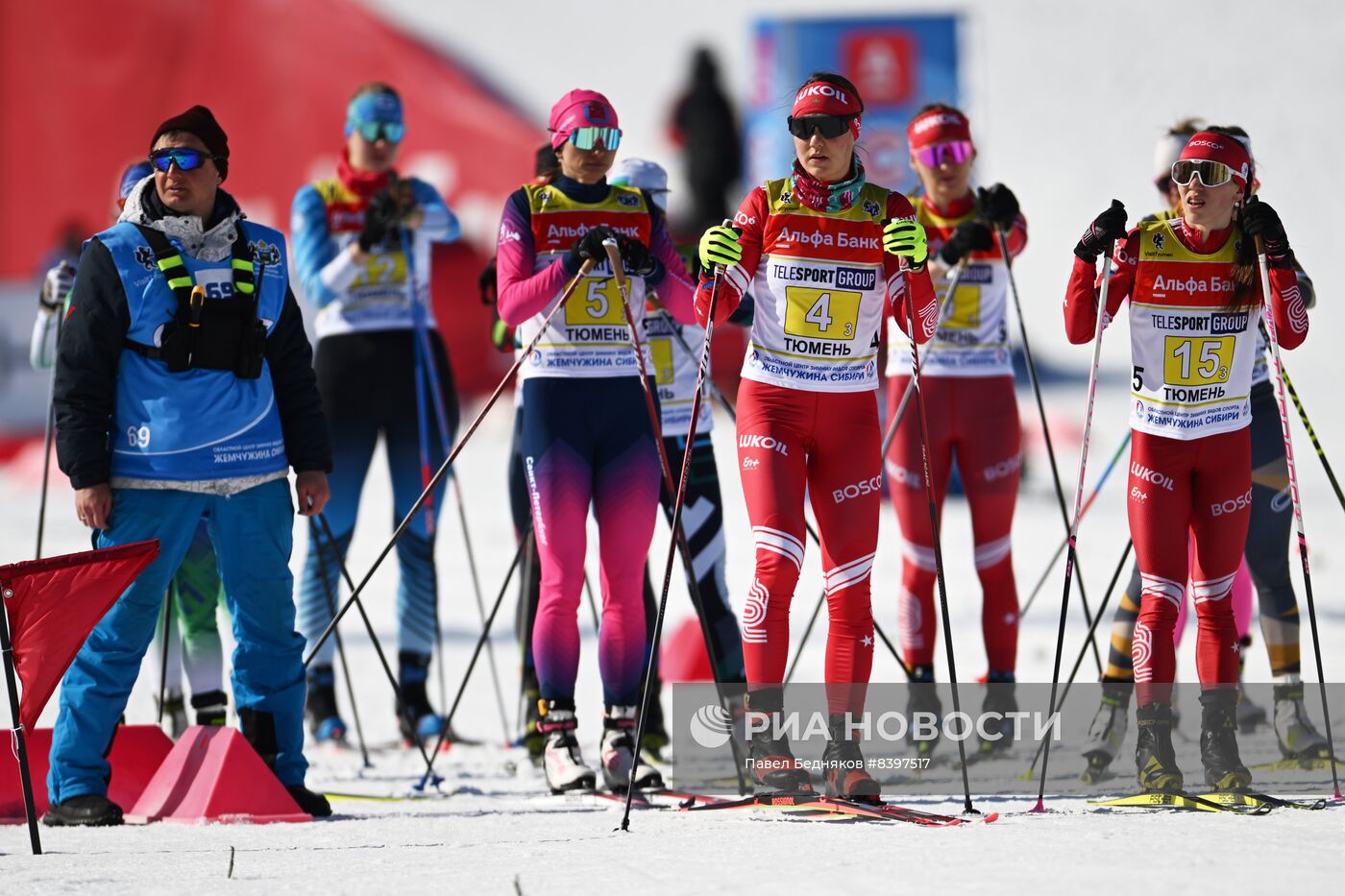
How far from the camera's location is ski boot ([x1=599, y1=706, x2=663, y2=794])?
5742mm

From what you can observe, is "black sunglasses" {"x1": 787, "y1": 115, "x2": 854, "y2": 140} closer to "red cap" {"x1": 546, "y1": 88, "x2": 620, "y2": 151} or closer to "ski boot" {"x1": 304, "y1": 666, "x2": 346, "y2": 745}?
"red cap" {"x1": 546, "y1": 88, "x2": 620, "y2": 151}

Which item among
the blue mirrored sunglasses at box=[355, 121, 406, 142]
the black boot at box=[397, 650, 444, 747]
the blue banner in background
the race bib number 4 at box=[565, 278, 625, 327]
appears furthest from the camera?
the blue banner in background

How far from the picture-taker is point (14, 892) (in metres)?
4.18

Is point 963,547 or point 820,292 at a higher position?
point 820,292

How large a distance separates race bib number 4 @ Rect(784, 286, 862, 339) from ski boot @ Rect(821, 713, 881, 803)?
115 centimetres

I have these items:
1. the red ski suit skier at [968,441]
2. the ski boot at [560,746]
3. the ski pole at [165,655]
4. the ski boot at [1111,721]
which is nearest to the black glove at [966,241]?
the red ski suit skier at [968,441]

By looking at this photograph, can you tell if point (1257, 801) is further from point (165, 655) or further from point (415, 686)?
point (165, 655)

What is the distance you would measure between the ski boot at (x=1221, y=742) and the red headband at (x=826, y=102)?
80.6 inches

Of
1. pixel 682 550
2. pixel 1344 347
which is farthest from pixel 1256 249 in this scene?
pixel 1344 347

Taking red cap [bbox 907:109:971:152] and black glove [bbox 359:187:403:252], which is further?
black glove [bbox 359:187:403:252]

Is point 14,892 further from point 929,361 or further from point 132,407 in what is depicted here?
point 929,361

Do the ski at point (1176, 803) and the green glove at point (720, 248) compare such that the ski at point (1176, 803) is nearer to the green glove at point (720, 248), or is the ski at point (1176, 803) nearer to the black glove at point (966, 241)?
the green glove at point (720, 248)

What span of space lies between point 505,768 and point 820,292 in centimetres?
232

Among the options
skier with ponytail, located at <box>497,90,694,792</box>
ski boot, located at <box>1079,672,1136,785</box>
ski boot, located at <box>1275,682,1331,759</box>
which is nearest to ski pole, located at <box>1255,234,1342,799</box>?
ski boot, located at <box>1275,682,1331,759</box>
